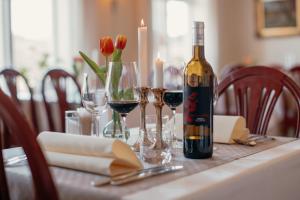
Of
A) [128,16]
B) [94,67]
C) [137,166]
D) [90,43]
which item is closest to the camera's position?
[137,166]

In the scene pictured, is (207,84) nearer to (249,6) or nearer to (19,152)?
(19,152)

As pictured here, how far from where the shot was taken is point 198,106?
1063 millimetres

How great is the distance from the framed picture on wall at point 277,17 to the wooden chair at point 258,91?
14.3 feet

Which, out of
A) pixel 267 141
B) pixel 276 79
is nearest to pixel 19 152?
pixel 267 141

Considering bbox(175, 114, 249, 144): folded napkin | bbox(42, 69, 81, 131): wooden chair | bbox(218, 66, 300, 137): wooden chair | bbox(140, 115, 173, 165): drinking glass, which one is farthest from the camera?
bbox(42, 69, 81, 131): wooden chair

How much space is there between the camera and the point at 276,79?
160cm

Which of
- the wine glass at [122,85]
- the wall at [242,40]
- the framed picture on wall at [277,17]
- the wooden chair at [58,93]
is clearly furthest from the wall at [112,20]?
→ the wine glass at [122,85]

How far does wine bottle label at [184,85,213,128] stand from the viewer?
1.06 meters

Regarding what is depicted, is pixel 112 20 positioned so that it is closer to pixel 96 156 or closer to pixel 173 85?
pixel 173 85

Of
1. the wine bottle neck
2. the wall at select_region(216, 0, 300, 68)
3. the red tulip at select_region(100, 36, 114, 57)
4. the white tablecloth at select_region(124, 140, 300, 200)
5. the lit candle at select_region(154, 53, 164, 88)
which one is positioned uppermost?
the wall at select_region(216, 0, 300, 68)

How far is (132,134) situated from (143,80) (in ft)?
1.07

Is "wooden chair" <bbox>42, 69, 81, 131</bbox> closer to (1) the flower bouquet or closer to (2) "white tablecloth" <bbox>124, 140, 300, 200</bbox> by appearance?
(1) the flower bouquet

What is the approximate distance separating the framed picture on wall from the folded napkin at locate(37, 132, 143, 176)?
5.19m

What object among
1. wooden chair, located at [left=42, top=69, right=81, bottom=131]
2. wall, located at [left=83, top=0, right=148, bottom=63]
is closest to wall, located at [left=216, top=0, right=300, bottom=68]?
wall, located at [left=83, top=0, right=148, bottom=63]
